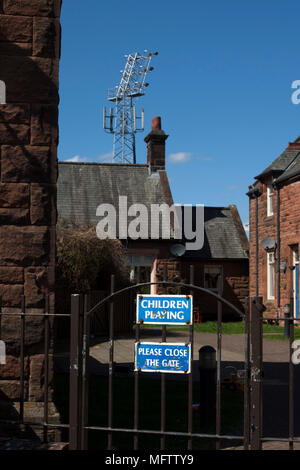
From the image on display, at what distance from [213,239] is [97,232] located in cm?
1127

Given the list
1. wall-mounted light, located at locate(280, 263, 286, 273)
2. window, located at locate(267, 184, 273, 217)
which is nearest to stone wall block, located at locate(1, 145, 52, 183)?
wall-mounted light, located at locate(280, 263, 286, 273)

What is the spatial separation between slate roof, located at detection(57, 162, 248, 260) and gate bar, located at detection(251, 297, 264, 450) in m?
21.7

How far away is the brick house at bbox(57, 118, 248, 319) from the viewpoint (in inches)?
1063

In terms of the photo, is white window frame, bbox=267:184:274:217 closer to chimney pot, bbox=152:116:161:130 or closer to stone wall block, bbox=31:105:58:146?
chimney pot, bbox=152:116:161:130

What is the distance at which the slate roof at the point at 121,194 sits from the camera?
91.0 ft

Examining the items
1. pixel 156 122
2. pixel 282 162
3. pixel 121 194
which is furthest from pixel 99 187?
pixel 282 162

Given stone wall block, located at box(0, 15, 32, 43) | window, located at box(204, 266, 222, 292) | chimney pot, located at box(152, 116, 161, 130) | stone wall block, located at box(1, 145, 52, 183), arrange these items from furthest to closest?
chimney pot, located at box(152, 116, 161, 130) → window, located at box(204, 266, 222, 292) → stone wall block, located at box(0, 15, 32, 43) → stone wall block, located at box(1, 145, 52, 183)

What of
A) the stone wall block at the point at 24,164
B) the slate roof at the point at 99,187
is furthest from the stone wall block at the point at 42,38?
the slate roof at the point at 99,187

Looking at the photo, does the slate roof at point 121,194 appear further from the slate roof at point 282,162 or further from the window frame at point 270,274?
the slate roof at point 282,162

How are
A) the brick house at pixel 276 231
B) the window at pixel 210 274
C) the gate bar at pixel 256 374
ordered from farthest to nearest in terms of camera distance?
the window at pixel 210 274, the brick house at pixel 276 231, the gate bar at pixel 256 374

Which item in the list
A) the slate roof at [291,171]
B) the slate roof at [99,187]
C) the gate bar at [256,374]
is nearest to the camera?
the gate bar at [256,374]

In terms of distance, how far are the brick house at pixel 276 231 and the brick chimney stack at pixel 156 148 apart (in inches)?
185

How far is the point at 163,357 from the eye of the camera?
569 cm

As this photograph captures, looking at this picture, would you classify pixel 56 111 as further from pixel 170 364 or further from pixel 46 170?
pixel 170 364
